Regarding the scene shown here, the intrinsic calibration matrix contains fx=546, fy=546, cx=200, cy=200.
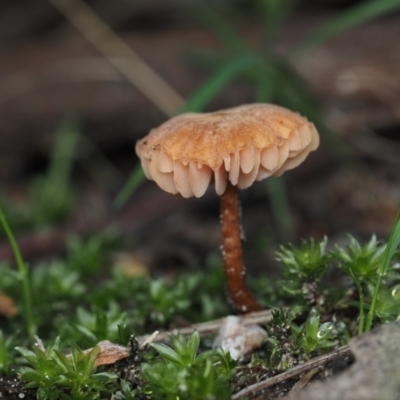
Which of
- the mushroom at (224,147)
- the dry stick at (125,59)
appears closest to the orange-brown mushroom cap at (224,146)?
the mushroom at (224,147)

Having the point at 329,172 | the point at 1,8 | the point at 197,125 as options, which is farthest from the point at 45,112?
the point at 197,125

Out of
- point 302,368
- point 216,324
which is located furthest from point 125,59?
point 302,368

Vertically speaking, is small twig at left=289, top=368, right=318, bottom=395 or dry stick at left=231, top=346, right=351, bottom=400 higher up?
dry stick at left=231, top=346, right=351, bottom=400

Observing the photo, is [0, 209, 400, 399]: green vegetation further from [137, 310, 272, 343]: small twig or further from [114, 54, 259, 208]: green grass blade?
[114, 54, 259, 208]: green grass blade

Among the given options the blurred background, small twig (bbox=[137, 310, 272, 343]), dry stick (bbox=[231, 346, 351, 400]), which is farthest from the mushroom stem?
the blurred background

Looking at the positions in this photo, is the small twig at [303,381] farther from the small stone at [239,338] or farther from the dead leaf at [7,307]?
the dead leaf at [7,307]

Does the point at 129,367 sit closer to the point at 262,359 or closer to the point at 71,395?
the point at 71,395

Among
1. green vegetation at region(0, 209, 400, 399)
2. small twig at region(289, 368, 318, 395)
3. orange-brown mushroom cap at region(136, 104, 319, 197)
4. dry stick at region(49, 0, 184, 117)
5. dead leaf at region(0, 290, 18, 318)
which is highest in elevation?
dry stick at region(49, 0, 184, 117)

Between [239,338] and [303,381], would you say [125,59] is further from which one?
[303,381]
